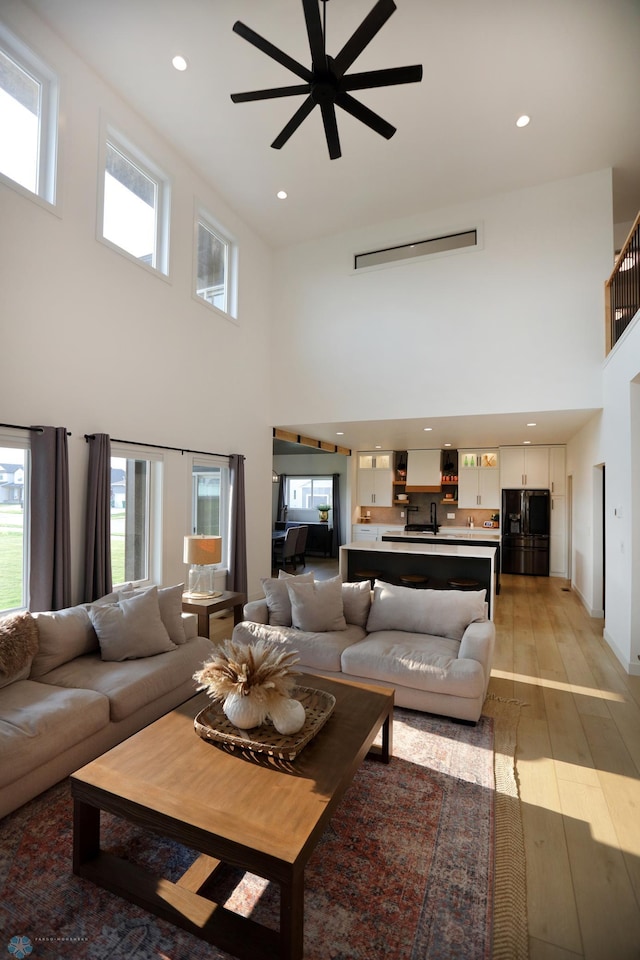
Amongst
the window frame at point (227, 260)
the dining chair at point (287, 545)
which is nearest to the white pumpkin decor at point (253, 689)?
the window frame at point (227, 260)

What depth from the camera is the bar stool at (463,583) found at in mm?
5316

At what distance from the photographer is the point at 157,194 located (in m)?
4.98

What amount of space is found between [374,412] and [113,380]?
10.7ft

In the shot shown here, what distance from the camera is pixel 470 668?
2908mm

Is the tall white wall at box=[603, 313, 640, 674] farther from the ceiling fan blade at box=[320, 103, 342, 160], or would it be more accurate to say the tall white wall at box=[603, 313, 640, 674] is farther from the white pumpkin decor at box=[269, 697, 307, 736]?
the white pumpkin decor at box=[269, 697, 307, 736]

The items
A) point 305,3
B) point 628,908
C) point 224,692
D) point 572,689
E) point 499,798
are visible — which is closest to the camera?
point 628,908

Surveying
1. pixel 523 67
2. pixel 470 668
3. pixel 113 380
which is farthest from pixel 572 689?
pixel 523 67

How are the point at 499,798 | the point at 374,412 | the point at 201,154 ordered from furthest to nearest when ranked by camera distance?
the point at 374,412
the point at 201,154
the point at 499,798

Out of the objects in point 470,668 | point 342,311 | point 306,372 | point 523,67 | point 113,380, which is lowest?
point 470,668

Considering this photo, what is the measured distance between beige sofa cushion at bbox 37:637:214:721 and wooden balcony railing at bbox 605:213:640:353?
4514 millimetres

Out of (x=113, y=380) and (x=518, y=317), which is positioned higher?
(x=518, y=317)

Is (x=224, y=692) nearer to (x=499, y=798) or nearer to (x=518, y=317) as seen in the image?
(x=499, y=798)

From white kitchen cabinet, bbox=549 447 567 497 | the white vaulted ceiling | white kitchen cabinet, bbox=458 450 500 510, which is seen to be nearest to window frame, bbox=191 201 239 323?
the white vaulted ceiling

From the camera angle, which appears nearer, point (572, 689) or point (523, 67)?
point (572, 689)
